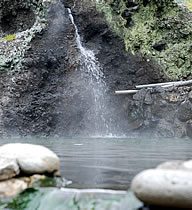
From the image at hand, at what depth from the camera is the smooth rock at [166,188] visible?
2160 mm

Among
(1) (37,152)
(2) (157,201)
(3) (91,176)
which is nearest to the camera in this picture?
(2) (157,201)

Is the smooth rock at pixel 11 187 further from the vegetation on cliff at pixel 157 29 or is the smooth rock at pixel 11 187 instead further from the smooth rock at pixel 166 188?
Result: the vegetation on cliff at pixel 157 29

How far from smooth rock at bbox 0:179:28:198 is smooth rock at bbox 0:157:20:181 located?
2.1 inches

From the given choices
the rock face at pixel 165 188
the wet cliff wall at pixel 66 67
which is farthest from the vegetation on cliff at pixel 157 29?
the rock face at pixel 165 188

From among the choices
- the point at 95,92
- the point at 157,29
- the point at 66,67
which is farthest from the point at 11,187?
the point at 157,29

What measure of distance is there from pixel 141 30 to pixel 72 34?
9.82 feet

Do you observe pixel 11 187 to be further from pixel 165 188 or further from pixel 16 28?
pixel 16 28

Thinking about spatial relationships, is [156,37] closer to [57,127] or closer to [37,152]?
[57,127]

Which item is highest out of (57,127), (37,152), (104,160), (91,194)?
(37,152)

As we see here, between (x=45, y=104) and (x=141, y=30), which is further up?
(x=141, y=30)

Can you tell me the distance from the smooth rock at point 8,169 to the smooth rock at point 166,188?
4.21ft

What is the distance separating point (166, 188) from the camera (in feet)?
7.16

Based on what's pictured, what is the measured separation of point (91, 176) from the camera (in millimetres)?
3533

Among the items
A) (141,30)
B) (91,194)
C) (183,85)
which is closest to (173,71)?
(183,85)
